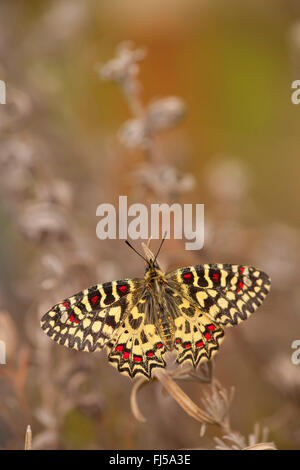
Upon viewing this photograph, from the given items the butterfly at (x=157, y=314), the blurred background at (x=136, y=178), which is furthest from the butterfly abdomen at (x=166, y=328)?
the blurred background at (x=136, y=178)

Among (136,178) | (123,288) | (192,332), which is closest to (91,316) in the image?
(123,288)

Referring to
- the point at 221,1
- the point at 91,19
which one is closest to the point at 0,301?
the point at 91,19

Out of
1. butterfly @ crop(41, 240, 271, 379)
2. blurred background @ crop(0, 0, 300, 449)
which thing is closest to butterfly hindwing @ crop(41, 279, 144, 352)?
butterfly @ crop(41, 240, 271, 379)

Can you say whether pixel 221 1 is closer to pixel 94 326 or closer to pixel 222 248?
pixel 222 248

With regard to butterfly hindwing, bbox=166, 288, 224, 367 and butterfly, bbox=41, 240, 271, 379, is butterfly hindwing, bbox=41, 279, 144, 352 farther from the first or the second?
butterfly hindwing, bbox=166, 288, 224, 367

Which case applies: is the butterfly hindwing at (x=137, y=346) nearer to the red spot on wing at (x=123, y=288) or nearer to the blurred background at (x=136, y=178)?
the red spot on wing at (x=123, y=288)

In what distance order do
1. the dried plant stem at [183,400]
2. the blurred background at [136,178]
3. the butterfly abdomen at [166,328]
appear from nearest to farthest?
the dried plant stem at [183,400] < the butterfly abdomen at [166,328] < the blurred background at [136,178]

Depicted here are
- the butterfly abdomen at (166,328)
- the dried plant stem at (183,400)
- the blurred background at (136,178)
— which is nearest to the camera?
the dried plant stem at (183,400)
